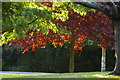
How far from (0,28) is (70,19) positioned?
561 cm

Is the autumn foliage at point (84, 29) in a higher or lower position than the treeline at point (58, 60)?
higher

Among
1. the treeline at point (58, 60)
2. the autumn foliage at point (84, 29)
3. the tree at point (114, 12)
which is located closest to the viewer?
the tree at point (114, 12)

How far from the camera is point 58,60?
62.2 feet

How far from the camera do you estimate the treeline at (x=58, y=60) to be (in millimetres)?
18875

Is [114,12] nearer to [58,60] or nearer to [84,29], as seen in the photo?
[84,29]

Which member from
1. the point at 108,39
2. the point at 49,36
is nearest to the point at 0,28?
the point at 49,36

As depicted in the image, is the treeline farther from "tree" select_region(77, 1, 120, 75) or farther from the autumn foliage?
"tree" select_region(77, 1, 120, 75)

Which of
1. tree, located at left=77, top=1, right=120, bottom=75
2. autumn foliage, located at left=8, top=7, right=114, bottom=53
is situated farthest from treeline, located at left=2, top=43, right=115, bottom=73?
tree, located at left=77, top=1, right=120, bottom=75

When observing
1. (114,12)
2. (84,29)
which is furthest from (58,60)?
(114,12)

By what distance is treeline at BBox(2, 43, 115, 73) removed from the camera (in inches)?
743

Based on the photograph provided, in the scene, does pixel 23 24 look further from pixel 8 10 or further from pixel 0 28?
pixel 8 10

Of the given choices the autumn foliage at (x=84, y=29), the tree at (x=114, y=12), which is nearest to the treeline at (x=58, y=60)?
the autumn foliage at (x=84, y=29)

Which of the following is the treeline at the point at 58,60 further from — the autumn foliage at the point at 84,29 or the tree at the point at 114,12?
the tree at the point at 114,12

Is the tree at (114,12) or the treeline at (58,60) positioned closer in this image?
the tree at (114,12)
